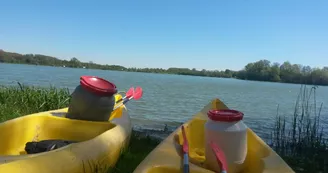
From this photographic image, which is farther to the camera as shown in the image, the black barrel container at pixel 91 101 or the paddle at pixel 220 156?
the black barrel container at pixel 91 101

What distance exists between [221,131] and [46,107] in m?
A: 4.74

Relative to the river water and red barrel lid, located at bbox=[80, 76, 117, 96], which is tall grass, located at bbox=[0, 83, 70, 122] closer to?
the river water

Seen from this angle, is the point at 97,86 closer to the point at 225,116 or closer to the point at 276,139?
the point at 225,116

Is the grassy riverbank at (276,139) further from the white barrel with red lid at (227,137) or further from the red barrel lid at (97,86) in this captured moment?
the white barrel with red lid at (227,137)

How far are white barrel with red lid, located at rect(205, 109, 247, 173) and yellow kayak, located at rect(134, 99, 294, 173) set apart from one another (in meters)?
0.08

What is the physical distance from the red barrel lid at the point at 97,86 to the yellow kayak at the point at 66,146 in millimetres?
352

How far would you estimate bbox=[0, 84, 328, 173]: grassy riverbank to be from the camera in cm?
426

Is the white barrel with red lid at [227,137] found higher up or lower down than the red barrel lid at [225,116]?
lower down

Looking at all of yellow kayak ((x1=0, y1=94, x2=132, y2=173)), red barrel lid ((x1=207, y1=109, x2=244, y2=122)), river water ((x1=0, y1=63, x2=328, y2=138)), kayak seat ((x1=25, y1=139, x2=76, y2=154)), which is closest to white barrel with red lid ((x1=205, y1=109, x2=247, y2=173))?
red barrel lid ((x1=207, y1=109, x2=244, y2=122))

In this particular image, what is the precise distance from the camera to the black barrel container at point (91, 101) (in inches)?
142

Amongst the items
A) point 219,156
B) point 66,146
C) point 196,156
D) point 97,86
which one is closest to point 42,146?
point 66,146

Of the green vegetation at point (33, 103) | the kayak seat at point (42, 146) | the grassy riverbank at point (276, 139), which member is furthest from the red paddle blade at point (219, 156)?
the green vegetation at point (33, 103)

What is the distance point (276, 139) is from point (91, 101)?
347cm

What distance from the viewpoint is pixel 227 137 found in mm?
2342
